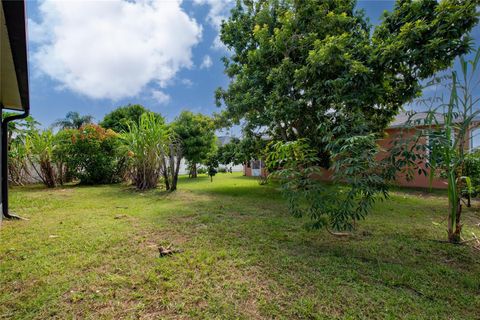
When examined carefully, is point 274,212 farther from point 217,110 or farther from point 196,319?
point 217,110

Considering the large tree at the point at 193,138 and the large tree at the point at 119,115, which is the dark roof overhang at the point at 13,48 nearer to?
the large tree at the point at 193,138

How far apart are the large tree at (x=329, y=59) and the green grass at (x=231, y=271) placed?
1.84 m

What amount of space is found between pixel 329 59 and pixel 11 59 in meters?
5.04

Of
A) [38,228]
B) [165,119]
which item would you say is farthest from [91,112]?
[38,228]

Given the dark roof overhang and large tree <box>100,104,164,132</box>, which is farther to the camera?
large tree <box>100,104,164,132</box>

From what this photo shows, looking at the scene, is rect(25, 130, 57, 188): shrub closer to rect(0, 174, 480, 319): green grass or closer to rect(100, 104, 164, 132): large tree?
rect(0, 174, 480, 319): green grass

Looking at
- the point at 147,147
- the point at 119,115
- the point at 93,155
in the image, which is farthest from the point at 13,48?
the point at 119,115

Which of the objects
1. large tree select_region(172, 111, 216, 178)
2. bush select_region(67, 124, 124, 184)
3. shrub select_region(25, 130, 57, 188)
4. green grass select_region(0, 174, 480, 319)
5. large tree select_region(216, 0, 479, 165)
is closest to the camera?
green grass select_region(0, 174, 480, 319)

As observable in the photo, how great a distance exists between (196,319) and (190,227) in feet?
7.19

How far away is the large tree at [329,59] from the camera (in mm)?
4363

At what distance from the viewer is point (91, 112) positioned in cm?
2425

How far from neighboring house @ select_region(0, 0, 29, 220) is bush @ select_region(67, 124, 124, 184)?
16.0 feet

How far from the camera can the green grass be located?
1.73 meters

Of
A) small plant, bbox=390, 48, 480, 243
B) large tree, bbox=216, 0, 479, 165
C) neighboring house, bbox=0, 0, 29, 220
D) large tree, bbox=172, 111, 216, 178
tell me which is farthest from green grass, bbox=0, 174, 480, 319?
large tree, bbox=172, 111, 216, 178
